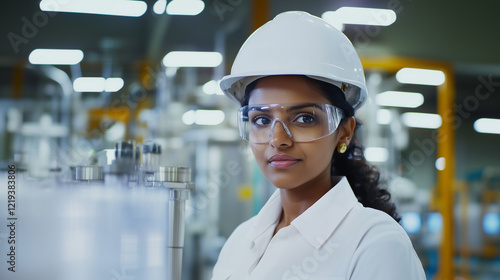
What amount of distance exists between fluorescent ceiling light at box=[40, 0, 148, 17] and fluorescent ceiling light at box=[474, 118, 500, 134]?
273 inches

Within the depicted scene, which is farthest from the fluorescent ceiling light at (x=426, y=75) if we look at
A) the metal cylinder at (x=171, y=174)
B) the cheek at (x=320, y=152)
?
the metal cylinder at (x=171, y=174)

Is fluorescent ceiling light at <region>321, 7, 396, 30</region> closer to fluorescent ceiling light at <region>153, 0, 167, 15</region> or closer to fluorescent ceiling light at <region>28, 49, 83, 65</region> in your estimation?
fluorescent ceiling light at <region>153, 0, 167, 15</region>

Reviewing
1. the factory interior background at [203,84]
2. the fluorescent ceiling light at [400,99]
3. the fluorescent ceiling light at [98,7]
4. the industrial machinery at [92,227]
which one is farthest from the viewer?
the fluorescent ceiling light at [400,99]

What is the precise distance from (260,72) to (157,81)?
117 inches

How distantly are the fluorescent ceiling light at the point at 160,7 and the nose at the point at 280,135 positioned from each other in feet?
11.4

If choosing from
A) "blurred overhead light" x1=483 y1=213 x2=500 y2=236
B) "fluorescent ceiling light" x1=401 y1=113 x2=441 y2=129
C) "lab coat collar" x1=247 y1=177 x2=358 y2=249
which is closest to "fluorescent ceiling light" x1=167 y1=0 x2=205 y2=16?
"lab coat collar" x1=247 y1=177 x2=358 y2=249

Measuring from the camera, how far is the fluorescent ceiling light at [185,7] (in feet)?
14.6

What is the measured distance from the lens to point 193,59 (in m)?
5.12

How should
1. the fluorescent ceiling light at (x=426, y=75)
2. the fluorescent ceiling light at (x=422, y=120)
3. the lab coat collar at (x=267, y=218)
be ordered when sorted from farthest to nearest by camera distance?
the fluorescent ceiling light at (x=422, y=120) → the fluorescent ceiling light at (x=426, y=75) → the lab coat collar at (x=267, y=218)

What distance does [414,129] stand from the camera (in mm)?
9664

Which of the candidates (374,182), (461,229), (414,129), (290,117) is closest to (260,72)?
(290,117)

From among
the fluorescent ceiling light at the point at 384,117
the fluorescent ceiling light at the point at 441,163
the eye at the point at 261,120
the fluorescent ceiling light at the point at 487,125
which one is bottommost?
the fluorescent ceiling light at the point at 441,163

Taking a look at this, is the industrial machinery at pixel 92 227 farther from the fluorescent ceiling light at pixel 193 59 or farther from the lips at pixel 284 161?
the fluorescent ceiling light at pixel 193 59

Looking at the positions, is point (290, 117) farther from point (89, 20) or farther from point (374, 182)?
point (89, 20)
